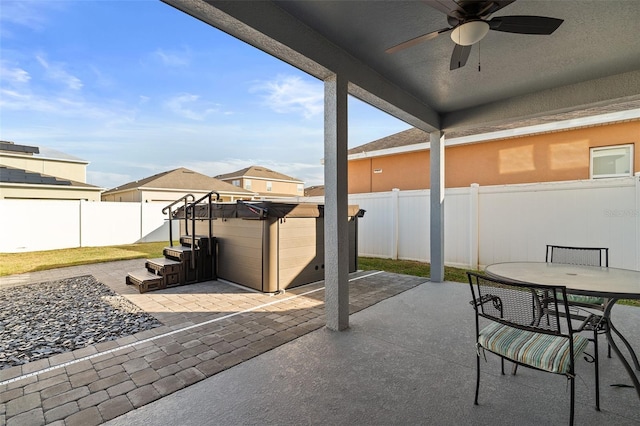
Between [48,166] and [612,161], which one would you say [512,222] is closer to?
[612,161]

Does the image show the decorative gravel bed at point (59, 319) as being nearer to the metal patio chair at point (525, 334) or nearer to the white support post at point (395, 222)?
the metal patio chair at point (525, 334)

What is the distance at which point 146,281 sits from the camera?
196 inches

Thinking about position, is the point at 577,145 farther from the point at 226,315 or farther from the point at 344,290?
the point at 226,315

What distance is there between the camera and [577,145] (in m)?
7.27

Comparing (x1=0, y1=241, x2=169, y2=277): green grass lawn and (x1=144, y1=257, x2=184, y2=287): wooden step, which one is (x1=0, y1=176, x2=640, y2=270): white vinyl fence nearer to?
(x1=0, y1=241, x2=169, y2=277): green grass lawn

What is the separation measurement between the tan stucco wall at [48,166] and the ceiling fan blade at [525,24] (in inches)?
804

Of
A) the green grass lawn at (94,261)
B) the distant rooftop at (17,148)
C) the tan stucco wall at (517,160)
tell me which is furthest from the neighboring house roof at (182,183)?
the tan stucco wall at (517,160)

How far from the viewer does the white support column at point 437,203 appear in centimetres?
550

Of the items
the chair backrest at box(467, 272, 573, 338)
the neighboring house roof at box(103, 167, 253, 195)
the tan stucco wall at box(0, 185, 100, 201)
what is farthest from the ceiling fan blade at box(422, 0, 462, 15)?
the neighboring house roof at box(103, 167, 253, 195)

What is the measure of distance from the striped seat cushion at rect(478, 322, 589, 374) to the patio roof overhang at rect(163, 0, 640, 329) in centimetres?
166

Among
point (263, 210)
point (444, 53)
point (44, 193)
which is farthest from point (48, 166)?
point (444, 53)

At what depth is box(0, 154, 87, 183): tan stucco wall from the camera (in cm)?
1452

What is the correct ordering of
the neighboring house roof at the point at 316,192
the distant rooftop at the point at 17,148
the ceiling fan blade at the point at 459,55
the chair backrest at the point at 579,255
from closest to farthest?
the ceiling fan blade at the point at 459,55
the chair backrest at the point at 579,255
the distant rooftop at the point at 17,148
the neighboring house roof at the point at 316,192

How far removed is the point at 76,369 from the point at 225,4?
327 cm
